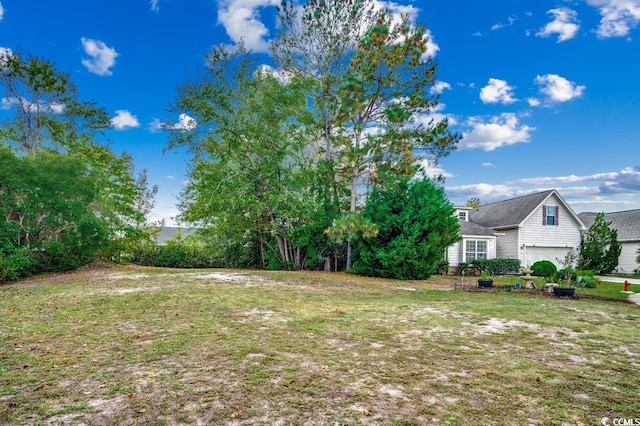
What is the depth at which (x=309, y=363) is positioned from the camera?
13.7 feet

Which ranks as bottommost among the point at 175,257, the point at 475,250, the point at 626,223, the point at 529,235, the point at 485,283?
the point at 485,283

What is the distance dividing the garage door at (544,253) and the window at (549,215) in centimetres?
166

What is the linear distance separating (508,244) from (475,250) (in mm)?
2804

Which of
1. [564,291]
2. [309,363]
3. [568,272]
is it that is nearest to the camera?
[309,363]

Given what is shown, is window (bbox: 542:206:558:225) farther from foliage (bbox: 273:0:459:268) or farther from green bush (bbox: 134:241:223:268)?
green bush (bbox: 134:241:223:268)

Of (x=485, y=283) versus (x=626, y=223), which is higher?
(x=626, y=223)

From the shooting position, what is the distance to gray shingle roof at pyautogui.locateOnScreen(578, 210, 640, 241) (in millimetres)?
25858

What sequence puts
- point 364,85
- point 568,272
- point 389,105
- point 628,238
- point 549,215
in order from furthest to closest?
point 628,238
point 549,215
point 389,105
point 364,85
point 568,272

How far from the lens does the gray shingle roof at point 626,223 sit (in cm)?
2586

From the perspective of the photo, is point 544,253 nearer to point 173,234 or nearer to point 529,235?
point 529,235

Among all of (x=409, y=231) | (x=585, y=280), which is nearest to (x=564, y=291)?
(x=585, y=280)

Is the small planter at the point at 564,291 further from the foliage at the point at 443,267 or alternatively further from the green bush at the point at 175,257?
the green bush at the point at 175,257

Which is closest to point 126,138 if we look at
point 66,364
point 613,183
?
point 66,364

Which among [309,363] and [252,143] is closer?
[309,363]
